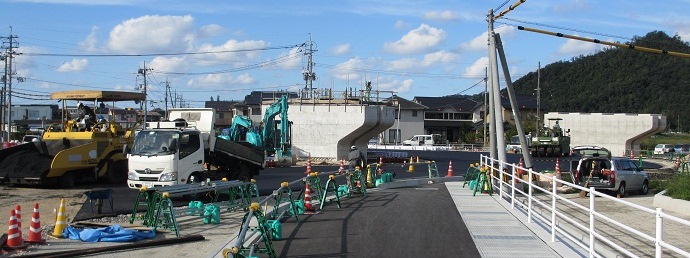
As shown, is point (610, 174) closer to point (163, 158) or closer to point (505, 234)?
point (505, 234)

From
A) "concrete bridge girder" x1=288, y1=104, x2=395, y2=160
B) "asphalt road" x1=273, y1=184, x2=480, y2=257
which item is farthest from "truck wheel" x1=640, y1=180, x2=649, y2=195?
"concrete bridge girder" x1=288, y1=104, x2=395, y2=160

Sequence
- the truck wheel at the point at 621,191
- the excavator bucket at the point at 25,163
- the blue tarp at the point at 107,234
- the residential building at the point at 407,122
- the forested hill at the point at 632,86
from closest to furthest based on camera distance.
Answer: the blue tarp at the point at 107,234, the excavator bucket at the point at 25,163, the truck wheel at the point at 621,191, the residential building at the point at 407,122, the forested hill at the point at 632,86

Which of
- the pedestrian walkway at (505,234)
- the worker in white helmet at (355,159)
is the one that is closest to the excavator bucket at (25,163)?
the worker in white helmet at (355,159)

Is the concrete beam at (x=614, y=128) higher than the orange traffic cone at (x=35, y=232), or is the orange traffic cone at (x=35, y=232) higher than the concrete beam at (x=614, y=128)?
→ the concrete beam at (x=614, y=128)

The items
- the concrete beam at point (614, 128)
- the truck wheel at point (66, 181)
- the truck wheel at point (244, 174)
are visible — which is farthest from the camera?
the concrete beam at point (614, 128)

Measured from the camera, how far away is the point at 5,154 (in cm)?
2561

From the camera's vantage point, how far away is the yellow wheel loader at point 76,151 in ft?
80.6

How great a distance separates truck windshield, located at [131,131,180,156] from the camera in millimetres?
20453

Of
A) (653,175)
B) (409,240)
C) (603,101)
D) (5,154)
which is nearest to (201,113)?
(5,154)

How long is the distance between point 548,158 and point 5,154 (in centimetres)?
4406

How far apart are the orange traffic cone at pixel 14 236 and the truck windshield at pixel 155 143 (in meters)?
8.18

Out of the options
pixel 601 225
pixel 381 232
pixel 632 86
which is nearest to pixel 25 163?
pixel 381 232

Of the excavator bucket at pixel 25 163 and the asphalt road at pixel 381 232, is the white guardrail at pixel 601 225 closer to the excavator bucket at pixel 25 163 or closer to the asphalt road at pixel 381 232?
the asphalt road at pixel 381 232

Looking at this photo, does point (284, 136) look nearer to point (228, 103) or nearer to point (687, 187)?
point (687, 187)
